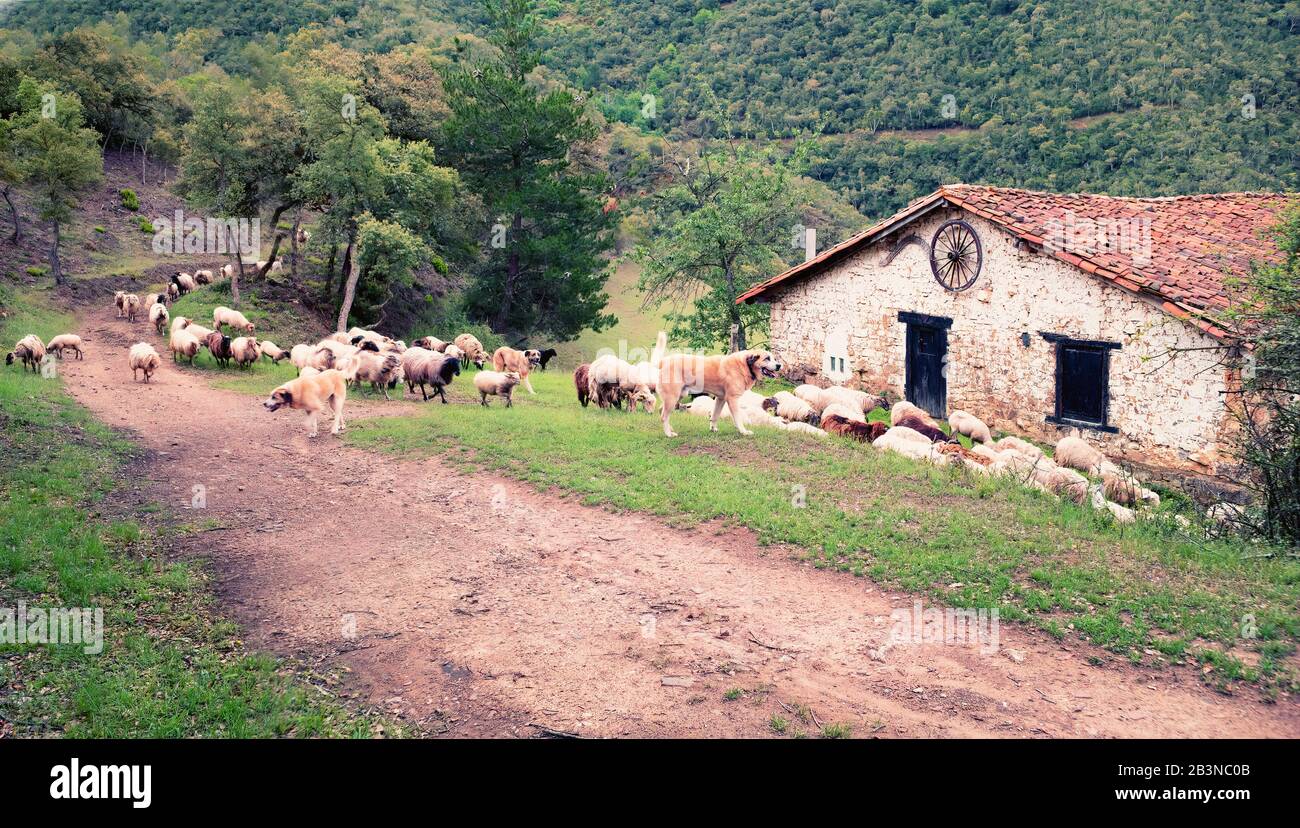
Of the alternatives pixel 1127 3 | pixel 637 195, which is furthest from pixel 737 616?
pixel 1127 3

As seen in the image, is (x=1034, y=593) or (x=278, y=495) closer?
(x=1034, y=593)

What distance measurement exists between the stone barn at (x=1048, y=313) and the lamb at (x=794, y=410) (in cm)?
459

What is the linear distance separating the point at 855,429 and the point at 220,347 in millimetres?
16789

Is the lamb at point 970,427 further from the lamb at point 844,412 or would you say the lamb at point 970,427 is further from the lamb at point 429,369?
the lamb at point 429,369

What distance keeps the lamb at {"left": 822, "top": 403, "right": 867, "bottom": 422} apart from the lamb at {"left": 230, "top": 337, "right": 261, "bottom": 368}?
14898 mm

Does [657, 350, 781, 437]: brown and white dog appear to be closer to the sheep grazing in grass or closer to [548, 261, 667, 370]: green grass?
the sheep grazing in grass

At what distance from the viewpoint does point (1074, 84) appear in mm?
54594

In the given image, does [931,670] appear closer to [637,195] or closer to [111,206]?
[111,206]

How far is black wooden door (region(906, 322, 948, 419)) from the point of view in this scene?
20.6 metres

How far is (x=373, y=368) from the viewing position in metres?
19.4
